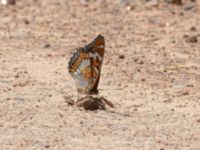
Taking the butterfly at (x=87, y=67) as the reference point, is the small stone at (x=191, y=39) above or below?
below

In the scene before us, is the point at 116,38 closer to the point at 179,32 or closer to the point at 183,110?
the point at 179,32

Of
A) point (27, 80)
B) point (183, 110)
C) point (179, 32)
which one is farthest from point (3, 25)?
point (183, 110)

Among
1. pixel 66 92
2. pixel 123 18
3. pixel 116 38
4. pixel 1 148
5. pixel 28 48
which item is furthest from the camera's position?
pixel 123 18

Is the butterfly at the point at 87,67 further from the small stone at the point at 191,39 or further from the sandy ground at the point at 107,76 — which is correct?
the small stone at the point at 191,39

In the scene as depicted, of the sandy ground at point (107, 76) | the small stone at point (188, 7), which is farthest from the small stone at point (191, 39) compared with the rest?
the small stone at point (188, 7)

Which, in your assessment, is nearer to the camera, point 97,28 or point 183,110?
point 183,110

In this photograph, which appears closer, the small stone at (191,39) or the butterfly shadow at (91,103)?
the butterfly shadow at (91,103)

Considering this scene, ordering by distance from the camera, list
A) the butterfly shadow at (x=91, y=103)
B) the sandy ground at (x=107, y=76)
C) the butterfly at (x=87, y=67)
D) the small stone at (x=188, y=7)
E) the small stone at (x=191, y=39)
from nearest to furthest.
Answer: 1. the sandy ground at (x=107, y=76)
2. the butterfly shadow at (x=91, y=103)
3. the butterfly at (x=87, y=67)
4. the small stone at (x=191, y=39)
5. the small stone at (x=188, y=7)
